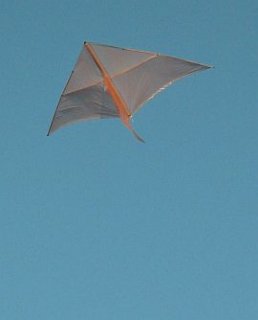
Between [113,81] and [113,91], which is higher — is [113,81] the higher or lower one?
the higher one

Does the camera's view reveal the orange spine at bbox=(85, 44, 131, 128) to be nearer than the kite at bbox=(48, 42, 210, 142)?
Yes

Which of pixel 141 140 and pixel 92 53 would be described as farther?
pixel 92 53

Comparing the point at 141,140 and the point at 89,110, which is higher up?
the point at 89,110

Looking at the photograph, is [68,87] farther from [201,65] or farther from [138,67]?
[201,65]

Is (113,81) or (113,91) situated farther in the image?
(113,81)

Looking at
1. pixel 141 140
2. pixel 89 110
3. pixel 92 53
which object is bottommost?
pixel 141 140

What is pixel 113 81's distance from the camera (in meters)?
26.8

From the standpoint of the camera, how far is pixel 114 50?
2623cm

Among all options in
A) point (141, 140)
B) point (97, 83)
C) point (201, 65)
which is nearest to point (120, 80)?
point (97, 83)

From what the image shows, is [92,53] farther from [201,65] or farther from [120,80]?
[201,65]

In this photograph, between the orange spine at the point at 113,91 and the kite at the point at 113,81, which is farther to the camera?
the kite at the point at 113,81

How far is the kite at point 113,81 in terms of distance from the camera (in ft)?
86.6

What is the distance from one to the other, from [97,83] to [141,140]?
5835 mm

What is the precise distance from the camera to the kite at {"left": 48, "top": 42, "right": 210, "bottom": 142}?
86.6 ft
